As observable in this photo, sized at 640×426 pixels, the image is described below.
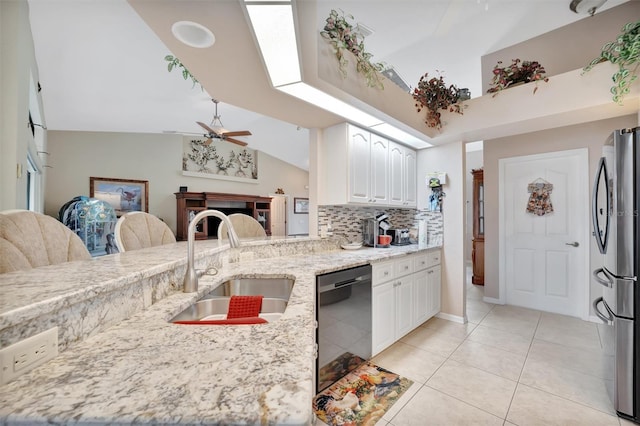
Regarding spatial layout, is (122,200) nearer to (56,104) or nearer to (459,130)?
(56,104)

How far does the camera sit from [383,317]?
2.35 meters

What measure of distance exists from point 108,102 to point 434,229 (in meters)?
5.82

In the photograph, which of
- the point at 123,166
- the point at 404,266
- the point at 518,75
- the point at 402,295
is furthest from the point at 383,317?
the point at 123,166

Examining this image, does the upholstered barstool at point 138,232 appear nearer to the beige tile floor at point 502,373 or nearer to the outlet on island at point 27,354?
the outlet on island at point 27,354

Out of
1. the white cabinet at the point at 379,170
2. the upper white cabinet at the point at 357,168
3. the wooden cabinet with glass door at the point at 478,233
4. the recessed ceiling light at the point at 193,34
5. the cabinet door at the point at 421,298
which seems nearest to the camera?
the recessed ceiling light at the point at 193,34

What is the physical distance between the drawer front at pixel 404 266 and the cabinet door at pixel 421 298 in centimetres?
16

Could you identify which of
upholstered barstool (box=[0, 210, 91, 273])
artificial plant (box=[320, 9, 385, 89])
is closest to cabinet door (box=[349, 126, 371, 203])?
artificial plant (box=[320, 9, 385, 89])

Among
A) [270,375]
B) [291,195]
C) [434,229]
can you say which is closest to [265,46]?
[270,375]

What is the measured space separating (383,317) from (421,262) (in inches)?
34.3

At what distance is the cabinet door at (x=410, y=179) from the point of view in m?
3.41

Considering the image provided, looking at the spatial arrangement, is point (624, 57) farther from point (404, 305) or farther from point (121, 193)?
point (121, 193)

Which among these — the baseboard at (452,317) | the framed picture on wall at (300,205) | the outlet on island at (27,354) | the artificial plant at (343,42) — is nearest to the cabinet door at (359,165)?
the artificial plant at (343,42)

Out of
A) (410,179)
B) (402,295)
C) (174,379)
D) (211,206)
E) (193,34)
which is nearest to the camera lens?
(174,379)

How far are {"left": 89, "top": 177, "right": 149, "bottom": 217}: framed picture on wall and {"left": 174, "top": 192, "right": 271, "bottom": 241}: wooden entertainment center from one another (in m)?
0.78
